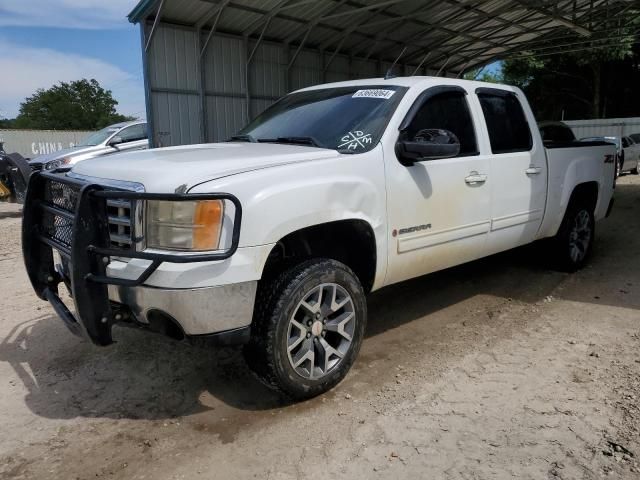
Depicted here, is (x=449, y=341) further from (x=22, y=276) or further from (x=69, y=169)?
(x=22, y=276)

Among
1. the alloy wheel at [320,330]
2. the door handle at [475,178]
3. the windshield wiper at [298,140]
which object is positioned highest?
the windshield wiper at [298,140]

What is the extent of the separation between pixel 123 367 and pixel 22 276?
130 inches

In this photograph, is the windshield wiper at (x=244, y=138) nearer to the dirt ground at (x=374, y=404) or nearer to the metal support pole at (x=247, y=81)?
the dirt ground at (x=374, y=404)

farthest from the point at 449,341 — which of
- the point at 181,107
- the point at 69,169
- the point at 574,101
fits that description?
the point at 574,101

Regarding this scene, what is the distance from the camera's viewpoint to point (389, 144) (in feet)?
12.2

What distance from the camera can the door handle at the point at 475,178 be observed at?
4262 mm

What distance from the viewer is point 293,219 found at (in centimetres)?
307

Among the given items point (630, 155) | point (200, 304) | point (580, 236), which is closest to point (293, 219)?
point (200, 304)

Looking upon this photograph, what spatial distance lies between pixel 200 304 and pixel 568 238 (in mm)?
4530

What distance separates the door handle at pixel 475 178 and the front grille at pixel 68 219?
2.53 metres

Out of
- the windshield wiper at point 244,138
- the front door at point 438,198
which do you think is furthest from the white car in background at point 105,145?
the front door at point 438,198

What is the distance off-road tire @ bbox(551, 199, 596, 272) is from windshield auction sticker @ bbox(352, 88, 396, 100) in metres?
2.81

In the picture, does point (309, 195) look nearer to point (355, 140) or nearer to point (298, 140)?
point (355, 140)

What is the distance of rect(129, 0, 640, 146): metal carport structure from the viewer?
9.93 metres
